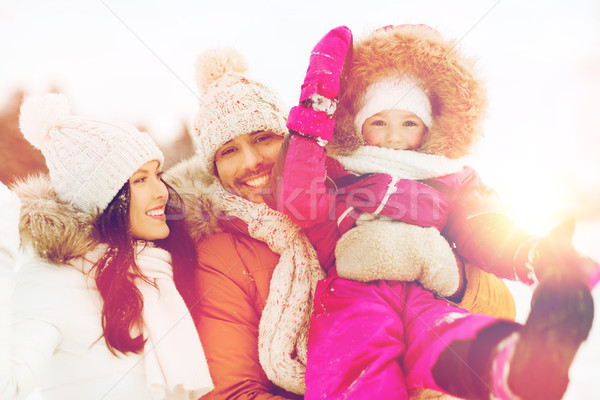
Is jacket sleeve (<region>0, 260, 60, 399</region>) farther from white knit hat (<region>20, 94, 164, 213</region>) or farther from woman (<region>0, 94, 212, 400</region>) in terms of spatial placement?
white knit hat (<region>20, 94, 164, 213</region>)

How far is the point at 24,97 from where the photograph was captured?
2.85ft

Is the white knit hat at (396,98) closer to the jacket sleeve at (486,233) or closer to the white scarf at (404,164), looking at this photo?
the white scarf at (404,164)

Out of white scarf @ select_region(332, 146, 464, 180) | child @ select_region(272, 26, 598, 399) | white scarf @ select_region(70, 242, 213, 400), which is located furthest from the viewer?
white scarf @ select_region(332, 146, 464, 180)

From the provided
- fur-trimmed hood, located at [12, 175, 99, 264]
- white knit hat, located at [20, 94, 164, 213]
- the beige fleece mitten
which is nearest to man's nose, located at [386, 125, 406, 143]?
the beige fleece mitten

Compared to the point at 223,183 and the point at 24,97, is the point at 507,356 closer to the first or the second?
the point at 223,183

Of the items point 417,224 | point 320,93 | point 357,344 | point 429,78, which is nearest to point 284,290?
point 357,344

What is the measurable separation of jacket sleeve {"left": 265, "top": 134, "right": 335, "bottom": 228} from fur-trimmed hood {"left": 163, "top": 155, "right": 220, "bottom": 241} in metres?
0.22

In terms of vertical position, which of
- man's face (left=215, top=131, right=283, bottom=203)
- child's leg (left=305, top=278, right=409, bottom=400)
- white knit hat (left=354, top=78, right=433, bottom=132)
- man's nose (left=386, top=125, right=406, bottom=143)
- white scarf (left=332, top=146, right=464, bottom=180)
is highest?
white knit hat (left=354, top=78, right=433, bottom=132)

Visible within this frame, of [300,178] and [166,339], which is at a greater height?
[300,178]

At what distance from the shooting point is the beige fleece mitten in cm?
80

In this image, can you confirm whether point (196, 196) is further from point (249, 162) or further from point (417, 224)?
point (417, 224)

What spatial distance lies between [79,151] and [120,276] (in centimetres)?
29

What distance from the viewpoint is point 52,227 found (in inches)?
29.3

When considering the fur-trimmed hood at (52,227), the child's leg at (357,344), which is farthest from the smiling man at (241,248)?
the fur-trimmed hood at (52,227)
